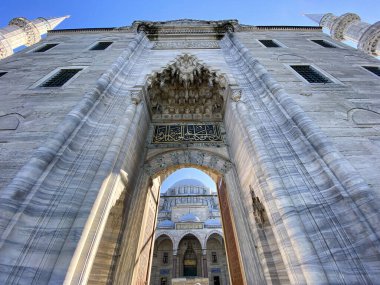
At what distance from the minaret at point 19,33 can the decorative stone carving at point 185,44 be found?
7.97 metres

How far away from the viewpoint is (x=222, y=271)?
2331 cm

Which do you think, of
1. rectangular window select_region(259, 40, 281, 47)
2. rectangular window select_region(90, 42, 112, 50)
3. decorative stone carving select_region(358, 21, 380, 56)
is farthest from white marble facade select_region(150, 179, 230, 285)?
decorative stone carving select_region(358, 21, 380, 56)

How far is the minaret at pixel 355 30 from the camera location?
1038 centimetres

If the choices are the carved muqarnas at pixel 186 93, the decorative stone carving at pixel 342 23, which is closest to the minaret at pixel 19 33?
the carved muqarnas at pixel 186 93

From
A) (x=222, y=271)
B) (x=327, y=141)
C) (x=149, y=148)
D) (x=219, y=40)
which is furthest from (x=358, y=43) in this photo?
(x=222, y=271)

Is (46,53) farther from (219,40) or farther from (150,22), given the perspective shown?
(219,40)

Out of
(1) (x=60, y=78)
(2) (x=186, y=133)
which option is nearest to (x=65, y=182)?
(2) (x=186, y=133)

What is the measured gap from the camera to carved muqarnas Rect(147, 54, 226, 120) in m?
7.06

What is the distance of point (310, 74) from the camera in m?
6.70

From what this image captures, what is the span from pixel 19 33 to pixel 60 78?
888 cm

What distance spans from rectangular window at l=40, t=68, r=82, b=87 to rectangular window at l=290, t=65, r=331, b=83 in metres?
7.63

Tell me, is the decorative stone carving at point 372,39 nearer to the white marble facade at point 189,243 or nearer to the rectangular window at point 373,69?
the rectangular window at point 373,69

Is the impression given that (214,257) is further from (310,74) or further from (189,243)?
(310,74)

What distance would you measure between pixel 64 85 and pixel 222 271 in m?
25.3
